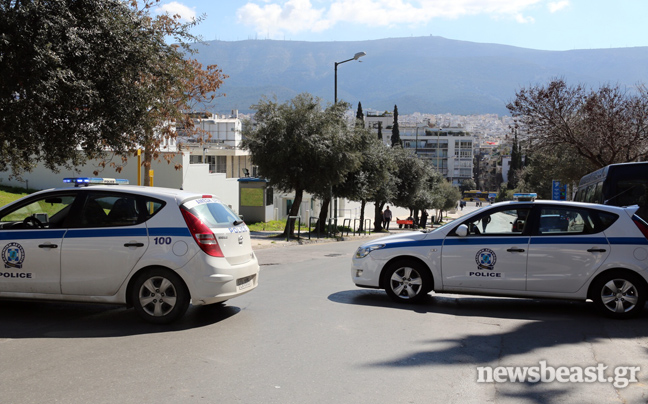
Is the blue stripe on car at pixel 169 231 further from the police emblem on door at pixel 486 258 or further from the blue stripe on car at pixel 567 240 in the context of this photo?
the blue stripe on car at pixel 567 240

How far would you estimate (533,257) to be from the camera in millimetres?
8789

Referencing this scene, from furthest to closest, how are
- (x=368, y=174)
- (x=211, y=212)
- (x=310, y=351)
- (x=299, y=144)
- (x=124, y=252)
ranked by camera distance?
(x=368, y=174) < (x=299, y=144) < (x=211, y=212) < (x=124, y=252) < (x=310, y=351)

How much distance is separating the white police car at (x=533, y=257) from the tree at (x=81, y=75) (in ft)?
21.3

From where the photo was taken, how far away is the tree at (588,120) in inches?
1000

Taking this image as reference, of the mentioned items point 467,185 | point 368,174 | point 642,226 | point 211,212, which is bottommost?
point 642,226

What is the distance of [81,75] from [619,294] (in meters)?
10.1

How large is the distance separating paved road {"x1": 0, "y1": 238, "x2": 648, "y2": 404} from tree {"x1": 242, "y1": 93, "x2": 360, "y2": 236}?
18.3 metres

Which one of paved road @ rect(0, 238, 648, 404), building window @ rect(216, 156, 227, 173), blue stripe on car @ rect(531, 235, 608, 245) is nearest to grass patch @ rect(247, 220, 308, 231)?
building window @ rect(216, 156, 227, 173)

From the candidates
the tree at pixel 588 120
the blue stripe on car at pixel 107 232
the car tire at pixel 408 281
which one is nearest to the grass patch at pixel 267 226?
the tree at pixel 588 120

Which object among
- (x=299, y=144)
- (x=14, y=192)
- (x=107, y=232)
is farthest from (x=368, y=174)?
(x=107, y=232)

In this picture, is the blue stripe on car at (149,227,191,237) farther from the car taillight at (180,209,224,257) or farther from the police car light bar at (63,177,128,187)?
the police car light bar at (63,177,128,187)

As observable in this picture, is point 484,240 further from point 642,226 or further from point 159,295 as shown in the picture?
point 159,295

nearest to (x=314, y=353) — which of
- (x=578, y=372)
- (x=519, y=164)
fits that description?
(x=578, y=372)

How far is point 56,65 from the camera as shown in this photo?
11.0 meters
